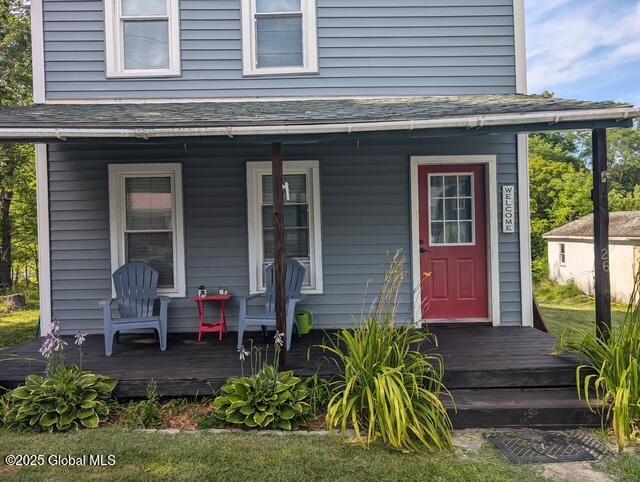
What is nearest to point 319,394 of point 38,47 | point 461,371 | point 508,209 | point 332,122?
point 461,371

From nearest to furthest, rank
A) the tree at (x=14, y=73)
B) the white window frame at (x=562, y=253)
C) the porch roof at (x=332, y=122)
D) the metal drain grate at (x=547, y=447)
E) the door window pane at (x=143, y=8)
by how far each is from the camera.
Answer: the metal drain grate at (x=547, y=447)
the porch roof at (x=332, y=122)
the door window pane at (x=143, y=8)
the tree at (x=14, y=73)
the white window frame at (x=562, y=253)

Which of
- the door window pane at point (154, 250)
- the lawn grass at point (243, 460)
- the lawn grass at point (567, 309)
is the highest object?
the door window pane at point (154, 250)

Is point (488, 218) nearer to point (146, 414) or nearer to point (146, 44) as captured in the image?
point (146, 414)

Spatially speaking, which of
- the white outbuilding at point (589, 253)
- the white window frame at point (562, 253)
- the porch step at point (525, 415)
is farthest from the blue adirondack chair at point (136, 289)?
the white window frame at point (562, 253)

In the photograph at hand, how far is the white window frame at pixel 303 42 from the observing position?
506 cm

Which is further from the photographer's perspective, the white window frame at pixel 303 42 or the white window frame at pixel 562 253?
the white window frame at pixel 562 253

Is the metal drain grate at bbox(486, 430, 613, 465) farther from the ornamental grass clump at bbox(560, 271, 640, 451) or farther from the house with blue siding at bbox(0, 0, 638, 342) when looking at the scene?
the house with blue siding at bbox(0, 0, 638, 342)

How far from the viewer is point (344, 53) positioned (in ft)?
16.8

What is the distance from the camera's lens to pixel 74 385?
329 centimetres

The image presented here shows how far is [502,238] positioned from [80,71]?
17.4ft

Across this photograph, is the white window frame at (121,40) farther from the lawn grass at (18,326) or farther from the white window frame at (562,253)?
the white window frame at (562,253)

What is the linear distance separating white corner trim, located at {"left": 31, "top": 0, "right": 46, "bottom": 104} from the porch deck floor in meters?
2.89

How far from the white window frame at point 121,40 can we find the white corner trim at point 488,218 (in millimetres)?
3045

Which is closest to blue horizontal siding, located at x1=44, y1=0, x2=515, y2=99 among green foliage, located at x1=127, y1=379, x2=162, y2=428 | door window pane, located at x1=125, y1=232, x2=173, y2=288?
door window pane, located at x1=125, y1=232, x2=173, y2=288
